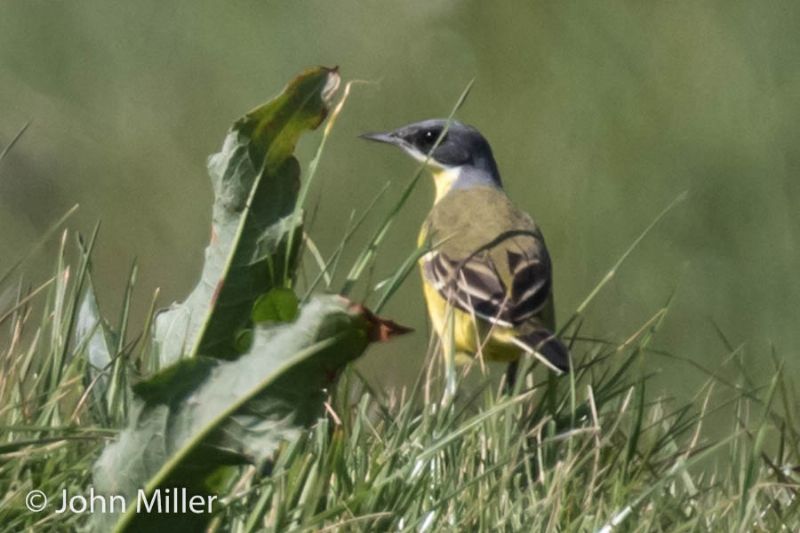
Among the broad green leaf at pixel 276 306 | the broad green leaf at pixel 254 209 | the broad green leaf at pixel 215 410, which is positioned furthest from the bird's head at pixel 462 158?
the broad green leaf at pixel 215 410

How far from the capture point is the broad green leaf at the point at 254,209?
11.5 ft

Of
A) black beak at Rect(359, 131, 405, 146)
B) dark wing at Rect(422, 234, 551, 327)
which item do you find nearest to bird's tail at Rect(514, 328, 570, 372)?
dark wing at Rect(422, 234, 551, 327)

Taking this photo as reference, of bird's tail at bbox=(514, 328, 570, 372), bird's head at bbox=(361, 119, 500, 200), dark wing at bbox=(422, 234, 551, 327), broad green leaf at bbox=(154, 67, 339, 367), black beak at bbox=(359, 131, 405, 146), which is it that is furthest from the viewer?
bird's head at bbox=(361, 119, 500, 200)

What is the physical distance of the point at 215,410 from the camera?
3.00 m

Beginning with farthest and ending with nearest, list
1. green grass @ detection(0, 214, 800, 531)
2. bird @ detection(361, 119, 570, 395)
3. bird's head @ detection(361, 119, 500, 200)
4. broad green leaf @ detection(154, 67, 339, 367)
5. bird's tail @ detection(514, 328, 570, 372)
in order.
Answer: bird's head @ detection(361, 119, 500, 200) → bird @ detection(361, 119, 570, 395) → bird's tail @ detection(514, 328, 570, 372) → broad green leaf @ detection(154, 67, 339, 367) → green grass @ detection(0, 214, 800, 531)

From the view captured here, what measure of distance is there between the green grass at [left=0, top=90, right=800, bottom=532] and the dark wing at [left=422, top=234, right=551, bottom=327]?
1.02 meters

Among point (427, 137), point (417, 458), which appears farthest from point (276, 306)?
point (427, 137)

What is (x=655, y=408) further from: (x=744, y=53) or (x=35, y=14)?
(x=35, y=14)

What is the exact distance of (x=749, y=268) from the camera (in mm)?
7797

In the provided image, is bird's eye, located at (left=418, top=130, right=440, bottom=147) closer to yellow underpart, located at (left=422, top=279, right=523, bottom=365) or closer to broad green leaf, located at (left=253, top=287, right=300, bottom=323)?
yellow underpart, located at (left=422, top=279, right=523, bottom=365)

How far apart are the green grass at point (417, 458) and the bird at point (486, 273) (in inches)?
16.0

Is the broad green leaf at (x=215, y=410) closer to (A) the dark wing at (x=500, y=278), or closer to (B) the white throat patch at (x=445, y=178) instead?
(A) the dark wing at (x=500, y=278)

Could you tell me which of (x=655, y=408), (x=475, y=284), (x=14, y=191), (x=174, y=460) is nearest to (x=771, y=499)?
(x=655, y=408)

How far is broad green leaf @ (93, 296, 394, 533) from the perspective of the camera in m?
2.99
